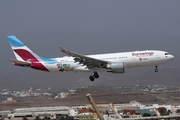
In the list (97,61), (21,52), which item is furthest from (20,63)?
(97,61)

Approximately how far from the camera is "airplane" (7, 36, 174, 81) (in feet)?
139

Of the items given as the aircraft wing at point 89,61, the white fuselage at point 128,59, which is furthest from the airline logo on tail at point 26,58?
Answer: the aircraft wing at point 89,61

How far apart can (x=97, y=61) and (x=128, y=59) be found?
287cm

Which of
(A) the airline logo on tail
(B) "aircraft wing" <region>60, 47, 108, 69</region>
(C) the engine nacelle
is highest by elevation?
(A) the airline logo on tail

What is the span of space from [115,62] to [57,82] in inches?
5010

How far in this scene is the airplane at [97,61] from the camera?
42375 mm

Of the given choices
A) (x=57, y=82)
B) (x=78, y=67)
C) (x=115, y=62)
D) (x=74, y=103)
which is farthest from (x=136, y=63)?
(x=57, y=82)

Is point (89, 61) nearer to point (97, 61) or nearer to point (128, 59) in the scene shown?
point (97, 61)

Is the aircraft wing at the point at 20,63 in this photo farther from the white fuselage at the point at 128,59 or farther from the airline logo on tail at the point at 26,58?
the white fuselage at the point at 128,59

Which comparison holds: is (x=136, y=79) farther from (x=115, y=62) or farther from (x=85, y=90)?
(x=115, y=62)

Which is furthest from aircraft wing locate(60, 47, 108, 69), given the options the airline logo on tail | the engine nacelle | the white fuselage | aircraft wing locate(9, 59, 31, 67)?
aircraft wing locate(9, 59, 31, 67)

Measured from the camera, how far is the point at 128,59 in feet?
139

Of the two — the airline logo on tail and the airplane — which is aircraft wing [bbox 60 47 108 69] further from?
the airline logo on tail

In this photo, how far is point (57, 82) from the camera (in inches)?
6649
